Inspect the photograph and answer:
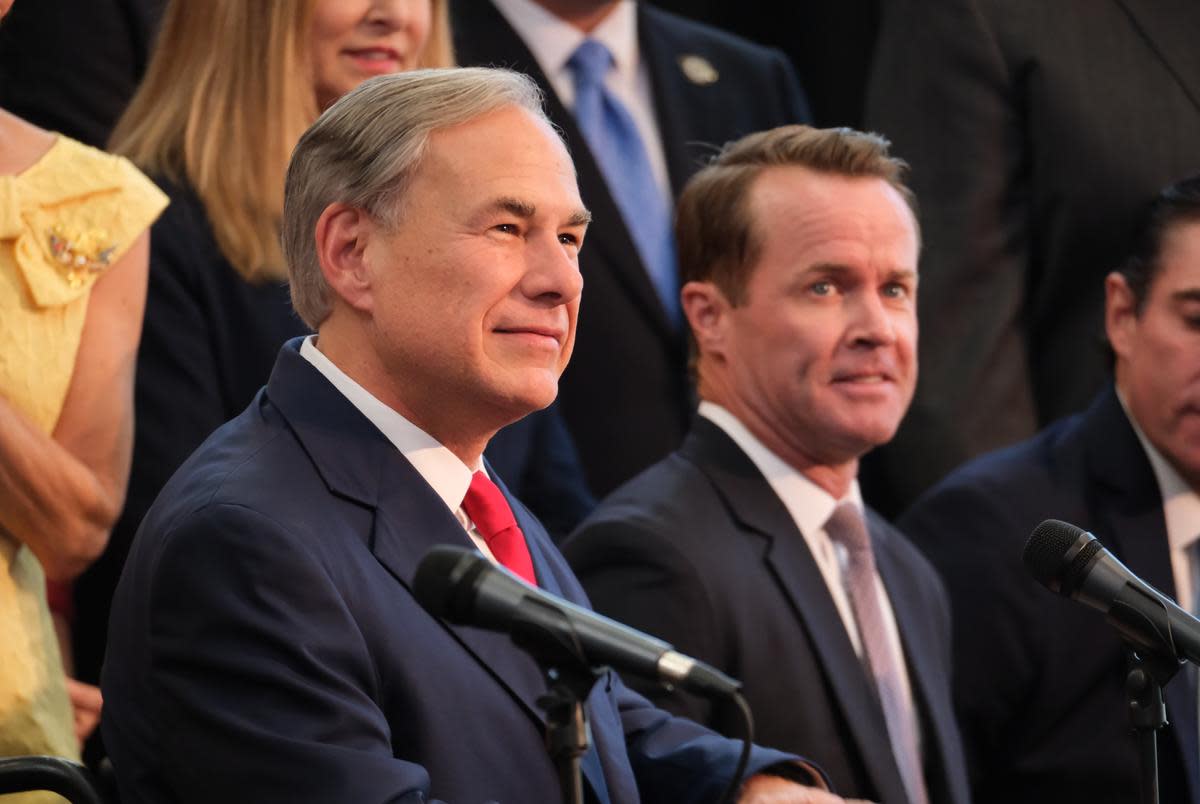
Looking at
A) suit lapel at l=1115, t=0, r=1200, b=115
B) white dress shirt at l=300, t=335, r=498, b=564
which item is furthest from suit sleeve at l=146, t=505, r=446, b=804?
suit lapel at l=1115, t=0, r=1200, b=115

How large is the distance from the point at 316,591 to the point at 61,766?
1.35 feet

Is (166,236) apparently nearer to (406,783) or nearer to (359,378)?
(359,378)

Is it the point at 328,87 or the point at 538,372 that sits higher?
the point at 328,87

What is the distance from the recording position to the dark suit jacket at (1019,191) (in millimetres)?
4438

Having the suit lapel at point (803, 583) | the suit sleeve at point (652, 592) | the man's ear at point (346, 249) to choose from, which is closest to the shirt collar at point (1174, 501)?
the suit lapel at point (803, 583)

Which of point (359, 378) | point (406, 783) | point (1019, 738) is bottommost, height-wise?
point (1019, 738)

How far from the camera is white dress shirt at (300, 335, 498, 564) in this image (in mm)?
2570

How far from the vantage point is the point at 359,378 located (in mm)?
2605

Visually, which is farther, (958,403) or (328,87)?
(958,403)

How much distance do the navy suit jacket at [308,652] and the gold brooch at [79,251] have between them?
0.60 m

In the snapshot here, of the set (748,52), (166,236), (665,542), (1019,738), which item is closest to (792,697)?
(665,542)

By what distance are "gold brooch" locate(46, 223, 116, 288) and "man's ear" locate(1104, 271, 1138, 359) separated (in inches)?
80.3

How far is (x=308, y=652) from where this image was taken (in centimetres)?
223

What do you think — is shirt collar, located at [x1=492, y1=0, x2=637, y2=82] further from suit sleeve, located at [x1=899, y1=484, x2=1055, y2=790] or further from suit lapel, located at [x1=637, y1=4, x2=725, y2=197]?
suit sleeve, located at [x1=899, y1=484, x2=1055, y2=790]
